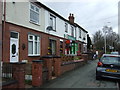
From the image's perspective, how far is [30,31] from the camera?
542 inches

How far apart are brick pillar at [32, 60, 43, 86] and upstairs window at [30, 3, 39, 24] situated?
268 inches

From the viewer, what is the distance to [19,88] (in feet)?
20.7

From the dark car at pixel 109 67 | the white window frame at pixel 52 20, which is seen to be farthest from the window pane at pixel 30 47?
the dark car at pixel 109 67

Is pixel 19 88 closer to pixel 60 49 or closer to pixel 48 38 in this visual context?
pixel 48 38

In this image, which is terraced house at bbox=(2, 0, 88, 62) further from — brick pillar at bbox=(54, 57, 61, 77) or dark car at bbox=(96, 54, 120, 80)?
dark car at bbox=(96, 54, 120, 80)

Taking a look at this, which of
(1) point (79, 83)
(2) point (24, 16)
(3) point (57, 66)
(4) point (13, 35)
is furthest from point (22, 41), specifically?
(1) point (79, 83)

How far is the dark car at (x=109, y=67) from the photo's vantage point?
9.50m

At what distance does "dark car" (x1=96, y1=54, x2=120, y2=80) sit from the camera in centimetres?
950

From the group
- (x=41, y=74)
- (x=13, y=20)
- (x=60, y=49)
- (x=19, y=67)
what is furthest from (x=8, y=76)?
(x=60, y=49)

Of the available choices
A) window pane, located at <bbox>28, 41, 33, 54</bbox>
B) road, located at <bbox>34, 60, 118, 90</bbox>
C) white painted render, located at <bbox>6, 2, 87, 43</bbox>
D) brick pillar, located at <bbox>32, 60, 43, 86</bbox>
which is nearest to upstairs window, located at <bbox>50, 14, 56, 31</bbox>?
white painted render, located at <bbox>6, 2, 87, 43</bbox>

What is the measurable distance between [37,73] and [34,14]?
25.7 ft

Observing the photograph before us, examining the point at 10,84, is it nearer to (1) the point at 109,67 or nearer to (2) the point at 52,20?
(1) the point at 109,67

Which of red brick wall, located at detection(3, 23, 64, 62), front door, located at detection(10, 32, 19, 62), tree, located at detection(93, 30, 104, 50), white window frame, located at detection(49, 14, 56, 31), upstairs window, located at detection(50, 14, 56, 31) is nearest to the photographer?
red brick wall, located at detection(3, 23, 64, 62)

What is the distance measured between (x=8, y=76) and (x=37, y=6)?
955cm
